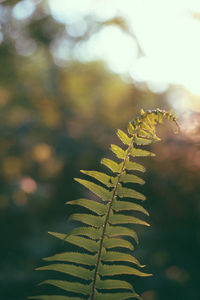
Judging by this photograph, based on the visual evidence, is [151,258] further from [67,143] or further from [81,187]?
[67,143]

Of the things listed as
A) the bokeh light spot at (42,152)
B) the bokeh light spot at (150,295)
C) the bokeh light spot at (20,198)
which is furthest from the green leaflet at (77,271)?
the bokeh light spot at (42,152)

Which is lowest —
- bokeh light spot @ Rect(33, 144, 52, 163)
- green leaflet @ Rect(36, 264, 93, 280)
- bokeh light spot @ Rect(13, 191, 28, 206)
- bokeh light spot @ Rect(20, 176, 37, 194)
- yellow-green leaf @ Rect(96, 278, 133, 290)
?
yellow-green leaf @ Rect(96, 278, 133, 290)

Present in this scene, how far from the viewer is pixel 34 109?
4.32 meters

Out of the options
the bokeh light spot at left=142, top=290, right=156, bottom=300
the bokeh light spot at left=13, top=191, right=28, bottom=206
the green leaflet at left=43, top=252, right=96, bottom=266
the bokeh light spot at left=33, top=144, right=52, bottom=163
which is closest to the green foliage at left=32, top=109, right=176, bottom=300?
the green leaflet at left=43, top=252, right=96, bottom=266

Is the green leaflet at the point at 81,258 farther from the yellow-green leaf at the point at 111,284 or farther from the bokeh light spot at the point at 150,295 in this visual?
the bokeh light spot at the point at 150,295

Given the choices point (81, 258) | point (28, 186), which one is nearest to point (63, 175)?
point (28, 186)

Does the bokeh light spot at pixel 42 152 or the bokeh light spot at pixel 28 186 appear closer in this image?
the bokeh light spot at pixel 28 186

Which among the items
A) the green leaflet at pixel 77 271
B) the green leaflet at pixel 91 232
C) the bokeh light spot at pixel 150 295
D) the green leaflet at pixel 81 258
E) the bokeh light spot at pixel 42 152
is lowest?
the green leaflet at pixel 77 271

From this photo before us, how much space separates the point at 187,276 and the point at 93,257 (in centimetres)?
165

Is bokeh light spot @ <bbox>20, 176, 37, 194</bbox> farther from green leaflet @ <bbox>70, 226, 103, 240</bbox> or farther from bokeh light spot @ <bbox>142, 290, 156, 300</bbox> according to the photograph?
green leaflet @ <bbox>70, 226, 103, 240</bbox>

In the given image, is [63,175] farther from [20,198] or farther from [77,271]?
[77,271]

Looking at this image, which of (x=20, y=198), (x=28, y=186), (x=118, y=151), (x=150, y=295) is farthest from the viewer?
(x=28, y=186)

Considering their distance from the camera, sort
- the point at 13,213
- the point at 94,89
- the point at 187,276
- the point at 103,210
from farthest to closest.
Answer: the point at 94,89 < the point at 13,213 < the point at 187,276 < the point at 103,210

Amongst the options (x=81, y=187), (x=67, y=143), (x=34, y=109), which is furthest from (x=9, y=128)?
(x=81, y=187)
